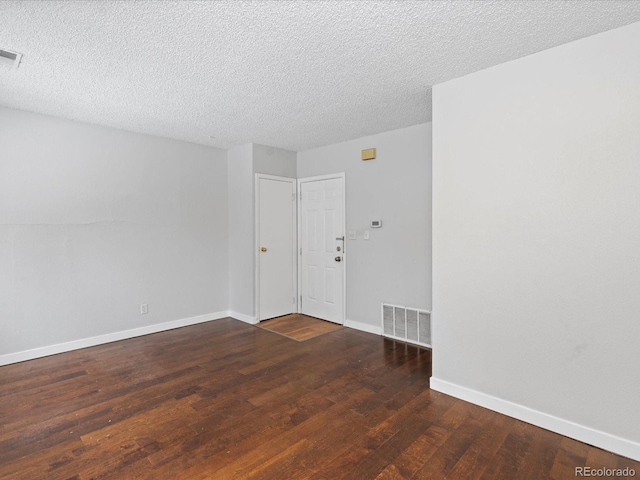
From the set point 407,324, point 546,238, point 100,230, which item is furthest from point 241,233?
point 546,238

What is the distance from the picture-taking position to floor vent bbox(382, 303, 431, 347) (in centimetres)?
380

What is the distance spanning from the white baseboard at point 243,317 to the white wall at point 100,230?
0.23 m

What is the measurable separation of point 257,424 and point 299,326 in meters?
2.30

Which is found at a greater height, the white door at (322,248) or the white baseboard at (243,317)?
the white door at (322,248)

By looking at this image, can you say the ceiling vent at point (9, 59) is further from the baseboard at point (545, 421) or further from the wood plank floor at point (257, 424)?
A: the baseboard at point (545, 421)

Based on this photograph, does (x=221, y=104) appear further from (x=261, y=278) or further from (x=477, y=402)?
(x=477, y=402)

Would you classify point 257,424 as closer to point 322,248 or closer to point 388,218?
point 388,218

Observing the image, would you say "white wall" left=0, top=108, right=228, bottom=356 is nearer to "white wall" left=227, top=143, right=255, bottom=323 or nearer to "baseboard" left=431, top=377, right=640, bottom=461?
"white wall" left=227, top=143, right=255, bottom=323

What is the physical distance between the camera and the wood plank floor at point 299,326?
4230 mm

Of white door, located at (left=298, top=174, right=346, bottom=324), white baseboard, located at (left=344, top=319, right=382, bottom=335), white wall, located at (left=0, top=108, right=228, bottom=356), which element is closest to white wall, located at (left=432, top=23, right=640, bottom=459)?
white baseboard, located at (left=344, top=319, right=382, bottom=335)

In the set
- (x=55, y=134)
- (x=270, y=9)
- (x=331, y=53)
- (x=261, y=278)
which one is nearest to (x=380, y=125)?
(x=331, y=53)

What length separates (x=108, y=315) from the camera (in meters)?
3.95

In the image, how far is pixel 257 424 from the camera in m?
2.30

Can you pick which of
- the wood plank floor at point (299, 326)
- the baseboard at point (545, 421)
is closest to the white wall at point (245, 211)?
the wood plank floor at point (299, 326)
